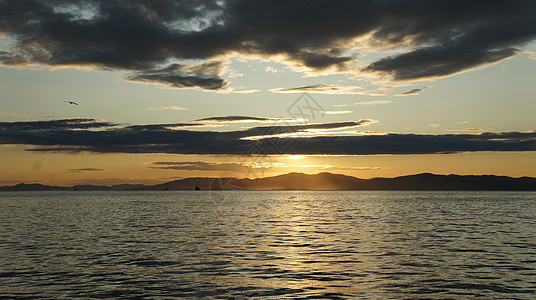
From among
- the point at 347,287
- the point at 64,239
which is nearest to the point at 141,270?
the point at 347,287

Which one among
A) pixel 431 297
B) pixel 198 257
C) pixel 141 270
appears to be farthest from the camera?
pixel 198 257

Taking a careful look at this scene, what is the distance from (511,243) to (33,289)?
42.9 meters

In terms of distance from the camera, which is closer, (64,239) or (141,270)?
(141,270)

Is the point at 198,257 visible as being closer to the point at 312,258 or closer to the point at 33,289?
the point at 312,258

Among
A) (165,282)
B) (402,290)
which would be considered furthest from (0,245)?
(402,290)

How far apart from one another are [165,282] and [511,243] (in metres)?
35.7

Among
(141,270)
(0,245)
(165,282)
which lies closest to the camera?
(165,282)

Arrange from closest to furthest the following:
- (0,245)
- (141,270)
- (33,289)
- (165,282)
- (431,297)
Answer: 1. (431,297)
2. (33,289)
3. (165,282)
4. (141,270)
5. (0,245)

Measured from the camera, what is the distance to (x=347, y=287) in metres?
26.8

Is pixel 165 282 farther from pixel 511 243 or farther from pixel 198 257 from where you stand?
pixel 511 243

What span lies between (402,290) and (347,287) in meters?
3.06

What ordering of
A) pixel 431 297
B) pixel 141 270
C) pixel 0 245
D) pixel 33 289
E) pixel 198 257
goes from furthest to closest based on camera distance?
pixel 0 245
pixel 198 257
pixel 141 270
pixel 33 289
pixel 431 297

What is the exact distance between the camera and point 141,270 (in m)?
32.4

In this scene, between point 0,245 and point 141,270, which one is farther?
point 0,245
